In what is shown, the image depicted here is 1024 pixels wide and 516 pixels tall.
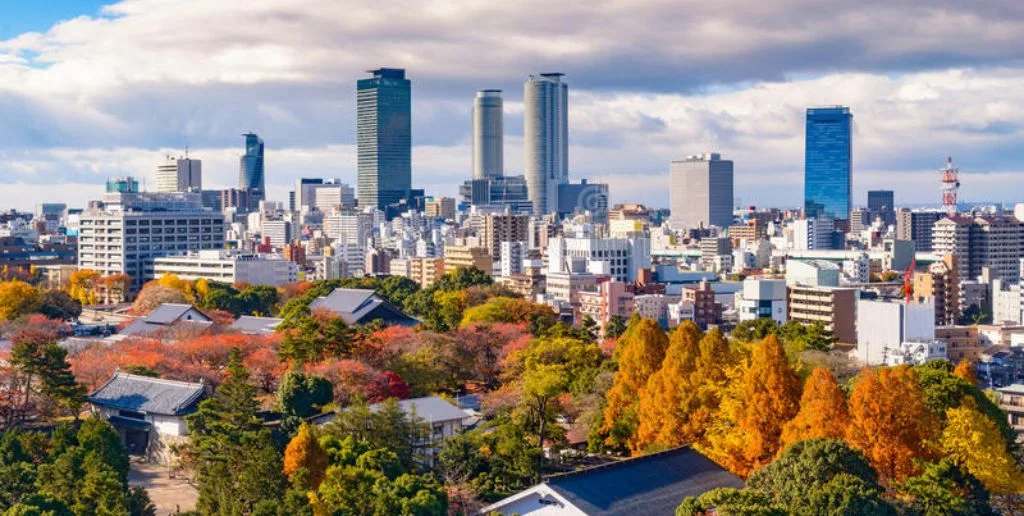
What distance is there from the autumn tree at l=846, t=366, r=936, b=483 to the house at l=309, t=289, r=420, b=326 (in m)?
32.6

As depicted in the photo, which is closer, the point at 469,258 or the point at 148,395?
the point at 148,395

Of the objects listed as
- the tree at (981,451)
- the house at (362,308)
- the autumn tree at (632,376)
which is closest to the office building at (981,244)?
the house at (362,308)

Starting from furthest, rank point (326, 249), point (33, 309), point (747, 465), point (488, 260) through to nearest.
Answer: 1. point (326, 249)
2. point (488, 260)
3. point (33, 309)
4. point (747, 465)

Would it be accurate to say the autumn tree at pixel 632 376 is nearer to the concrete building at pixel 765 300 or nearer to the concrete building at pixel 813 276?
the concrete building at pixel 765 300

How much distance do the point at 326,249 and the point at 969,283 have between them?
248ft

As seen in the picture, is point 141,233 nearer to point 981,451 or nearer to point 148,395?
point 148,395

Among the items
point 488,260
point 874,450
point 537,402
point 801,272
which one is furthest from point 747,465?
point 488,260

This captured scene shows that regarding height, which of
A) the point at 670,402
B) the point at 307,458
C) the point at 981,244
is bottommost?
the point at 307,458

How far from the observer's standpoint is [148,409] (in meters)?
34.5

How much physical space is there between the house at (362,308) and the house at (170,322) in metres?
5.51

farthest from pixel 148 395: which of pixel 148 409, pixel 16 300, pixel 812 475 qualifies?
pixel 16 300

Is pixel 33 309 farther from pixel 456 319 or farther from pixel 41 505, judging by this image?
pixel 41 505

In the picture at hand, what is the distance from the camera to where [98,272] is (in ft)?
296

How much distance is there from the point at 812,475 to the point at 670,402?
8492 mm
